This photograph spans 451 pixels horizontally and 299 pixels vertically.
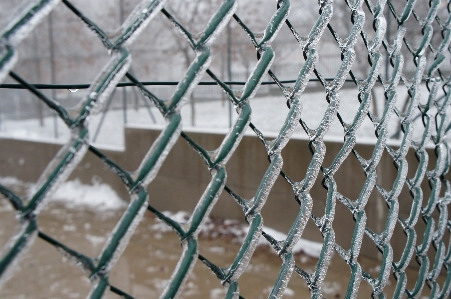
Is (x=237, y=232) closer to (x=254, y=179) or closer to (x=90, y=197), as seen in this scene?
(x=254, y=179)

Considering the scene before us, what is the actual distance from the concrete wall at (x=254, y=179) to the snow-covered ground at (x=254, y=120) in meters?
0.22

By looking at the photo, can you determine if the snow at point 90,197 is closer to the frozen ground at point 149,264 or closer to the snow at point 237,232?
the frozen ground at point 149,264

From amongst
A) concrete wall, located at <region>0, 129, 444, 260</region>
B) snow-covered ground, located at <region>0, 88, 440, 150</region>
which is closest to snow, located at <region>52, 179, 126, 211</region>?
→ concrete wall, located at <region>0, 129, 444, 260</region>

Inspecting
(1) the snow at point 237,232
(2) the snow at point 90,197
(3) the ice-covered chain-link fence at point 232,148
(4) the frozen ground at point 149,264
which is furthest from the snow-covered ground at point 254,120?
(3) the ice-covered chain-link fence at point 232,148

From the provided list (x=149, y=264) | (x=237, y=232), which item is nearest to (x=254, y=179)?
(x=237, y=232)

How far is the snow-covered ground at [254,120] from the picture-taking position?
5.60 metres

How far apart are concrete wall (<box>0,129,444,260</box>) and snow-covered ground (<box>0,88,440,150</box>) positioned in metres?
0.22

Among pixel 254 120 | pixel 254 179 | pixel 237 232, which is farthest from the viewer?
pixel 254 120

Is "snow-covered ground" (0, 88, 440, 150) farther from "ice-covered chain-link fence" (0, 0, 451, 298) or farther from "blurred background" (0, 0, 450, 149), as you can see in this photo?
"ice-covered chain-link fence" (0, 0, 451, 298)

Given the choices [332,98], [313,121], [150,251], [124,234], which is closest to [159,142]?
[124,234]

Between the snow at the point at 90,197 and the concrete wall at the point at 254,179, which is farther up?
the concrete wall at the point at 254,179

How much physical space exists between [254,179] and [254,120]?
1502 mm

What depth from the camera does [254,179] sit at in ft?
18.4

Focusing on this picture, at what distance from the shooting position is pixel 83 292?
3.91 meters
